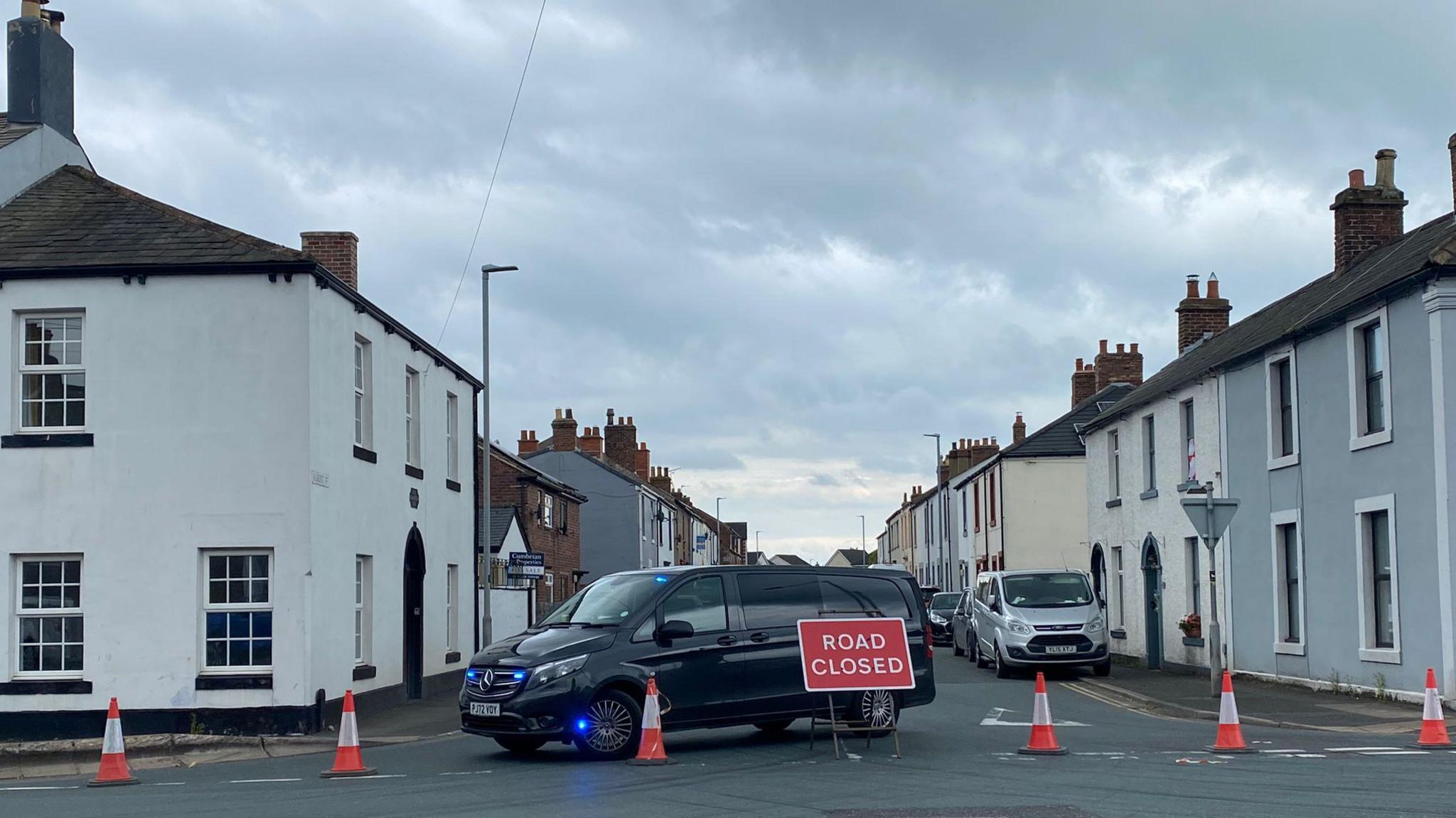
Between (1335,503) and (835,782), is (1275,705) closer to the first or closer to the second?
(1335,503)

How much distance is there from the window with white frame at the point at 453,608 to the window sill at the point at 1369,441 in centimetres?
1559

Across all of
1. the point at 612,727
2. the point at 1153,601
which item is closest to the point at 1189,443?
the point at 1153,601

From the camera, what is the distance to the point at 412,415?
24.9 m

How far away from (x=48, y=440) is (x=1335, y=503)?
18.0m

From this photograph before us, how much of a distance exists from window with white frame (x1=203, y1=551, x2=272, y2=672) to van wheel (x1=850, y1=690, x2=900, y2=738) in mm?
7890

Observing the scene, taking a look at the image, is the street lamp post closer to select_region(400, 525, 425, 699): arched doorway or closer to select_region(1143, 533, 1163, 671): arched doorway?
select_region(400, 525, 425, 699): arched doorway

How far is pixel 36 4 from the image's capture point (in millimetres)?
23328

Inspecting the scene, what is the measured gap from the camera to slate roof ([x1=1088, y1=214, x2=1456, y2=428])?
1933cm

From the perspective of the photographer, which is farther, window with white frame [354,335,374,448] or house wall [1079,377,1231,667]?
house wall [1079,377,1231,667]

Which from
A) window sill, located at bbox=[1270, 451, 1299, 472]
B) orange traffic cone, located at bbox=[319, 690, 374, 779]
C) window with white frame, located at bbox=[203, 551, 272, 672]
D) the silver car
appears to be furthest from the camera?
the silver car

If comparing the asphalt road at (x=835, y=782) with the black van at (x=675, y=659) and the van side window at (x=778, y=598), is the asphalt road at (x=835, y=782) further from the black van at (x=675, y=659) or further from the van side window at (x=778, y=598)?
the van side window at (x=778, y=598)

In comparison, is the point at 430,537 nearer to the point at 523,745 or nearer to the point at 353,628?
the point at 353,628

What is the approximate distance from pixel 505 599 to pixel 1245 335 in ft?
56.1

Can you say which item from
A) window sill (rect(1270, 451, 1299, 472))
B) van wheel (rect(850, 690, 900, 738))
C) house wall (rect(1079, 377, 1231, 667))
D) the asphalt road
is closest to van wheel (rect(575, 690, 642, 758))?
the asphalt road
